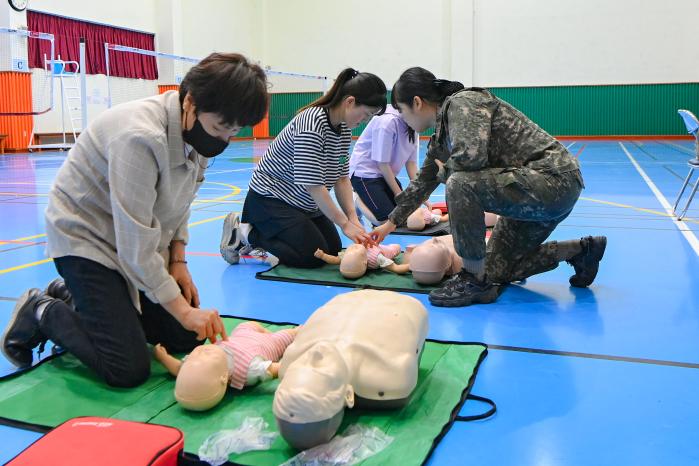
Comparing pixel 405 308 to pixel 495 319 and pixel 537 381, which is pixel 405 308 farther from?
pixel 495 319

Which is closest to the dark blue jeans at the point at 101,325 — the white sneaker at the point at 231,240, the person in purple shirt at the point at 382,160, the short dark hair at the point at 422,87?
the short dark hair at the point at 422,87

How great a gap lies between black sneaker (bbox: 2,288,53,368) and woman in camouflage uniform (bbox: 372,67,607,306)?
1.98 metres

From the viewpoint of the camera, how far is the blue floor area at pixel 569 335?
2008mm

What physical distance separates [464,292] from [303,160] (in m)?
1.35

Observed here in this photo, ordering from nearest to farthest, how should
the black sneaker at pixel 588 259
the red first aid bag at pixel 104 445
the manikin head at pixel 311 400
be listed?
the red first aid bag at pixel 104 445 → the manikin head at pixel 311 400 → the black sneaker at pixel 588 259

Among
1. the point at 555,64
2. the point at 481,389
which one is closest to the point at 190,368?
the point at 481,389

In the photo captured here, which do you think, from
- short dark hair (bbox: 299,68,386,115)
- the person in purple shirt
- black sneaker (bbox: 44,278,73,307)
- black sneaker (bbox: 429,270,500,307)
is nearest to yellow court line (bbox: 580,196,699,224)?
the person in purple shirt

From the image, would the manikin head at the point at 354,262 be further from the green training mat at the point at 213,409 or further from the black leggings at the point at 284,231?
the green training mat at the point at 213,409

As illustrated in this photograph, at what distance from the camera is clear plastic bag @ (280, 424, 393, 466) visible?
184 centimetres

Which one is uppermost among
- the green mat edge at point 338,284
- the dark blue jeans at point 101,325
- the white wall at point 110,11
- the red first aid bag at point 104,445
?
the white wall at point 110,11

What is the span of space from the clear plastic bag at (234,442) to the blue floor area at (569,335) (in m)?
0.52

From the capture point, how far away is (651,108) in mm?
20125

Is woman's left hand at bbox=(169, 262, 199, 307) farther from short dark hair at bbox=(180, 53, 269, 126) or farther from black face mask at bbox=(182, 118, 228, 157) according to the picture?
short dark hair at bbox=(180, 53, 269, 126)

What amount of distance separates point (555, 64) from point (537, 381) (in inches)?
771
